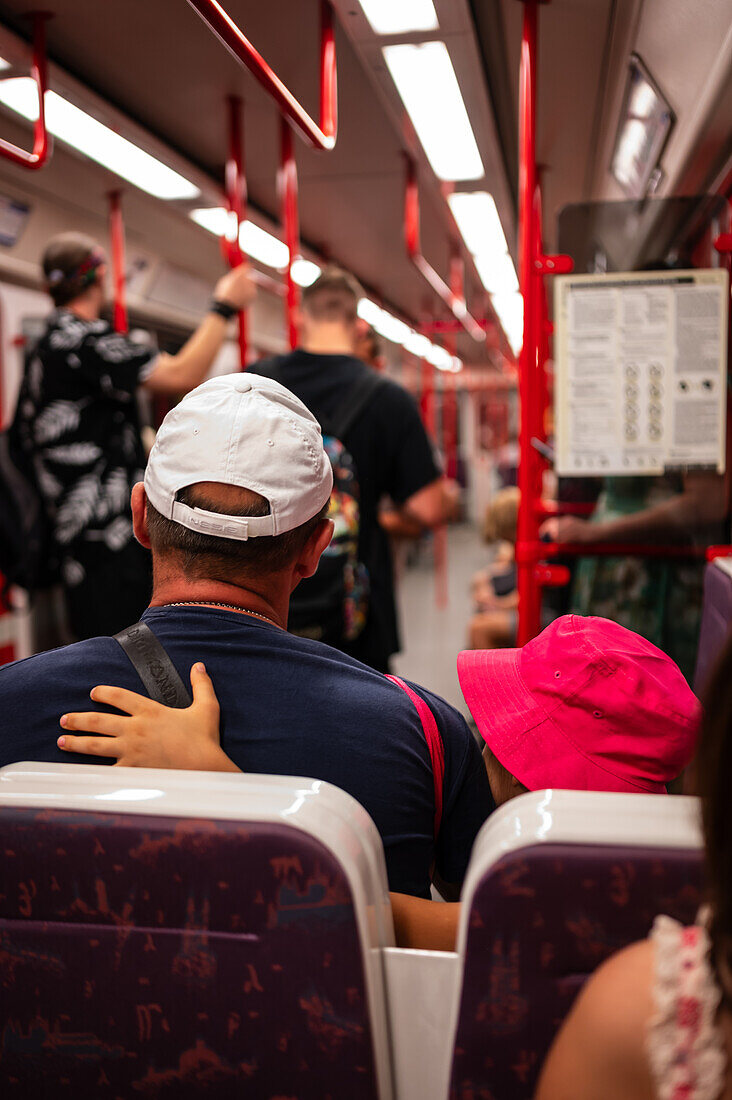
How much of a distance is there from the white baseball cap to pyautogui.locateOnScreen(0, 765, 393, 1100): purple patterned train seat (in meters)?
0.38

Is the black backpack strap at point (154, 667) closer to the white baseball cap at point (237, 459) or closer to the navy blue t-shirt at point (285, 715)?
the navy blue t-shirt at point (285, 715)

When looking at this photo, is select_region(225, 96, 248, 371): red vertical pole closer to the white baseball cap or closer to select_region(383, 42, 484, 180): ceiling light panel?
select_region(383, 42, 484, 180): ceiling light panel

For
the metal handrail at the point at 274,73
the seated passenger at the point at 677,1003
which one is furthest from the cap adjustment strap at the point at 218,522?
the metal handrail at the point at 274,73

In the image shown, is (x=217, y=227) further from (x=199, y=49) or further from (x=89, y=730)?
(x=89, y=730)

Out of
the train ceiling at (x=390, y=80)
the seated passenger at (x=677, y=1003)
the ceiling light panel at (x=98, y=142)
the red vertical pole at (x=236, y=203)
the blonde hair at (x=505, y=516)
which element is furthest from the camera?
the blonde hair at (x=505, y=516)

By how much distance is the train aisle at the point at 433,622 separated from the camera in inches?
208

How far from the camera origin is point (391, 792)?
1.05 metres

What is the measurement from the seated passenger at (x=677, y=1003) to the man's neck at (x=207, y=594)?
653mm

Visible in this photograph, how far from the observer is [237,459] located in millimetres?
1181

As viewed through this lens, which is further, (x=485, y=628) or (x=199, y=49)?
(x=485, y=628)

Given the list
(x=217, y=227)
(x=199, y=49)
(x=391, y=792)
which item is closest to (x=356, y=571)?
(x=391, y=792)

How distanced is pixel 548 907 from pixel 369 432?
6.44 feet

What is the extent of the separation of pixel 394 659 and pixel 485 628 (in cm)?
109

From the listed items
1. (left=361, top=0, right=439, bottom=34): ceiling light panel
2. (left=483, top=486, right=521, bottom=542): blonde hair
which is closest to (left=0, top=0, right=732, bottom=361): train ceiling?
(left=361, top=0, right=439, bottom=34): ceiling light panel
